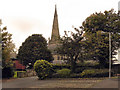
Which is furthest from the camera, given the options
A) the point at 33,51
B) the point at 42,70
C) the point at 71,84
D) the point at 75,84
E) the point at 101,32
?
the point at 33,51

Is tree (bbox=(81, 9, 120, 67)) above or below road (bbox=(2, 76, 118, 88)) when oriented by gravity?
above

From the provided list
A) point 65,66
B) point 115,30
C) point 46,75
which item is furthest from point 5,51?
point 115,30

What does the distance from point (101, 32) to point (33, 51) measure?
3233cm

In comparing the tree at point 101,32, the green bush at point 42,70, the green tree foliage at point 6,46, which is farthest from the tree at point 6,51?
the tree at point 101,32

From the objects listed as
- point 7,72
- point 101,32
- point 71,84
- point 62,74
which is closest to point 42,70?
point 62,74

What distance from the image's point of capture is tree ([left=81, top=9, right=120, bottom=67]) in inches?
1199

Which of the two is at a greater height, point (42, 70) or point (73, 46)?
point (73, 46)

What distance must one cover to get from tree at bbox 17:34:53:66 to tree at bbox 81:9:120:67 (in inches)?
1084

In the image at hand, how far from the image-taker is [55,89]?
58.1ft

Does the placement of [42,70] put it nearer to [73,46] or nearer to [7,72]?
[73,46]

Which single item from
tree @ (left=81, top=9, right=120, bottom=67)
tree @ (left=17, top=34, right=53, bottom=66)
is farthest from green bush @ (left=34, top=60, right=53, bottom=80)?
tree @ (left=17, top=34, right=53, bottom=66)

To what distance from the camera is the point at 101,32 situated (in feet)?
103

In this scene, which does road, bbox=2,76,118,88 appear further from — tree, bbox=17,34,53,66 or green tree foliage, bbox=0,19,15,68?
tree, bbox=17,34,53,66

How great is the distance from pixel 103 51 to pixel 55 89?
53.1ft
